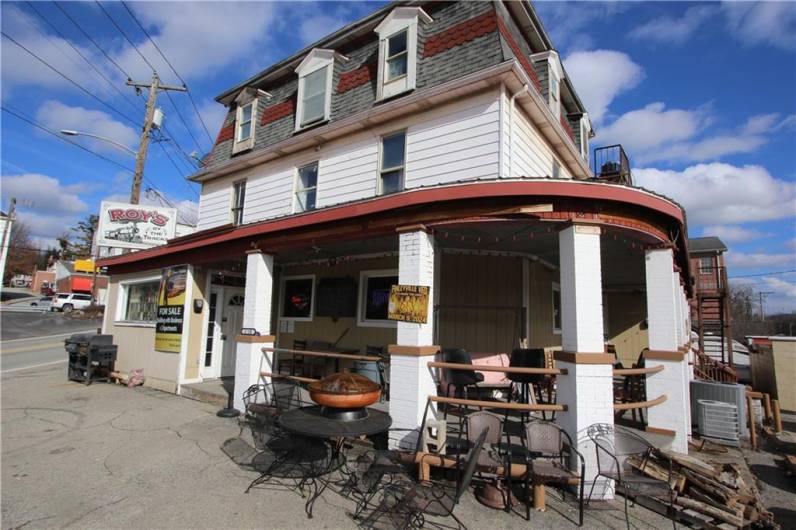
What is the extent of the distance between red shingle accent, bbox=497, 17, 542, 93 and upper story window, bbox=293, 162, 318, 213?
16.2ft

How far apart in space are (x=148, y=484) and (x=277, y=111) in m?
9.24

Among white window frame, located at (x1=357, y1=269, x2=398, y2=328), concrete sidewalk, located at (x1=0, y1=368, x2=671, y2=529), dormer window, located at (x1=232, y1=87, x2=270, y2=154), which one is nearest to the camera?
concrete sidewalk, located at (x1=0, y1=368, x2=671, y2=529)

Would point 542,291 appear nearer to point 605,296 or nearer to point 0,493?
point 605,296

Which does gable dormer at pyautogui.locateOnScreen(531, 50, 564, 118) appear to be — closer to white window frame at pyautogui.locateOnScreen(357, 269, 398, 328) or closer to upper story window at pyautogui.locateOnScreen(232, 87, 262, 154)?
white window frame at pyautogui.locateOnScreen(357, 269, 398, 328)

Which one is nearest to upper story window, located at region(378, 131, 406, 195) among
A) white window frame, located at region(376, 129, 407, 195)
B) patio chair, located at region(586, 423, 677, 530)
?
white window frame, located at region(376, 129, 407, 195)

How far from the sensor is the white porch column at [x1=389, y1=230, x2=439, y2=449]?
17.1ft

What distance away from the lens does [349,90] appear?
9.49m

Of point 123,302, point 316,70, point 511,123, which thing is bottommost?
point 123,302

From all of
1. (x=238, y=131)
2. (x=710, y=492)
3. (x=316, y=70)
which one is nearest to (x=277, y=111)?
(x=238, y=131)

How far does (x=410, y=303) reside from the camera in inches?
211

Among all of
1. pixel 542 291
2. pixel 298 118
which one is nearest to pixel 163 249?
pixel 298 118

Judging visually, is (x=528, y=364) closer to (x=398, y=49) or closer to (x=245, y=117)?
(x=398, y=49)

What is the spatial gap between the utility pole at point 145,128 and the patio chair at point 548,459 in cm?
1647

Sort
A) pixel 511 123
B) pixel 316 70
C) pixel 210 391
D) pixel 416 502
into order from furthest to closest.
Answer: pixel 316 70, pixel 210 391, pixel 511 123, pixel 416 502
